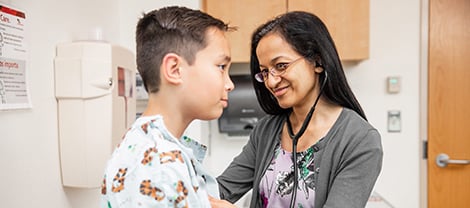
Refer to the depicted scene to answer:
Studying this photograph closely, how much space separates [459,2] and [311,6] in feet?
3.09

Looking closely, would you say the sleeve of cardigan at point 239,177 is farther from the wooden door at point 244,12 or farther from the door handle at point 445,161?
the door handle at point 445,161

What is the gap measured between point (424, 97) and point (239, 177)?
1.58 meters

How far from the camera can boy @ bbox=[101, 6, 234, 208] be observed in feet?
1.93

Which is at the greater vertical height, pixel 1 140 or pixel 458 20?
pixel 458 20

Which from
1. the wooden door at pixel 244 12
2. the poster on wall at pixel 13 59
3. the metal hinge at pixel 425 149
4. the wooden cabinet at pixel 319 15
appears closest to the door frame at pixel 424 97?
the metal hinge at pixel 425 149

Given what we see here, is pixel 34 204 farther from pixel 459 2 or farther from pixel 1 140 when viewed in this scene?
pixel 459 2

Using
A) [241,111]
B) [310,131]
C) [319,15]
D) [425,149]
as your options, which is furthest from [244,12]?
[425,149]

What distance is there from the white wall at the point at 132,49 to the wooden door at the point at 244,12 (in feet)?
0.44

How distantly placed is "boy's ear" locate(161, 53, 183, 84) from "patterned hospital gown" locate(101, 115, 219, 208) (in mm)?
93

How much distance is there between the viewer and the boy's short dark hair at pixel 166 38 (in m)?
0.70

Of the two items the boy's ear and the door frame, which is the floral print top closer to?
the boy's ear

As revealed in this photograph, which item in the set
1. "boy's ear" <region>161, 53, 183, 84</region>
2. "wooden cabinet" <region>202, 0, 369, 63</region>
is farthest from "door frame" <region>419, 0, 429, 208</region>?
"boy's ear" <region>161, 53, 183, 84</region>

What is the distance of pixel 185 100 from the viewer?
2.30 ft

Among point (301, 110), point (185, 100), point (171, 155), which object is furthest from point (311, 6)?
point (171, 155)
